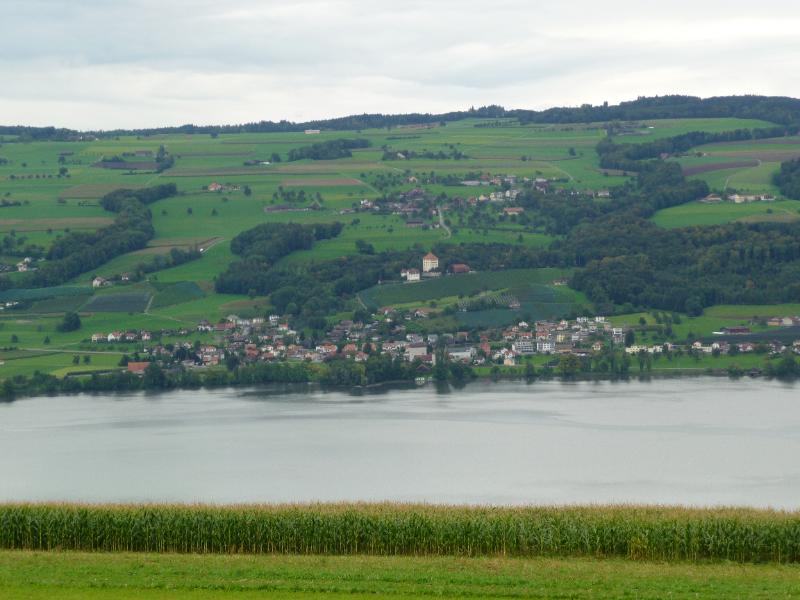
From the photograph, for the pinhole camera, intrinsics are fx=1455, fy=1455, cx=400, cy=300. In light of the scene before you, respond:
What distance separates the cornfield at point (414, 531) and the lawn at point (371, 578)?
Result: 487mm

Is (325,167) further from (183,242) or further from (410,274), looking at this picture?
(410,274)

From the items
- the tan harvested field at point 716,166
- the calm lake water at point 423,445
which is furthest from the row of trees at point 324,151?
the calm lake water at point 423,445

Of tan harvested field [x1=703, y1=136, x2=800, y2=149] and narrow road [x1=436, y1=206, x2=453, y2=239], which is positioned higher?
tan harvested field [x1=703, y1=136, x2=800, y2=149]

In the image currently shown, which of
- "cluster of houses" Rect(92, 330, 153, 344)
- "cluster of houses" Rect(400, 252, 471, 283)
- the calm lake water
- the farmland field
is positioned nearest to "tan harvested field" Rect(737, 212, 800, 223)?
"cluster of houses" Rect(400, 252, 471, 283)

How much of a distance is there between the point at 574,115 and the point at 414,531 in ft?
251

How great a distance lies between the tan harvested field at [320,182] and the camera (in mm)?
72438

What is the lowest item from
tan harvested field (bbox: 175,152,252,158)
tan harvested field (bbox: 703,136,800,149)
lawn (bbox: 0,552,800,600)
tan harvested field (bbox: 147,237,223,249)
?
tan harvested field (bbox: 147,237,223,249)

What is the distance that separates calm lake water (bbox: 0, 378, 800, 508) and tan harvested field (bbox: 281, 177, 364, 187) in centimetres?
2711

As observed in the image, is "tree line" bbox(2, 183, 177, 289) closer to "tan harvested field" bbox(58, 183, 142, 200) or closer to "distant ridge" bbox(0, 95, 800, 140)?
"tan harvested field" bbox(58, 183, 142, 200)

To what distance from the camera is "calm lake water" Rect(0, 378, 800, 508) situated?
26.8 meters

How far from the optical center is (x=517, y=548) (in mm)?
16047

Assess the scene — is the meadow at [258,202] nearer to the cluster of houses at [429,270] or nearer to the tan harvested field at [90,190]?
the tan harvested field at [90,190]

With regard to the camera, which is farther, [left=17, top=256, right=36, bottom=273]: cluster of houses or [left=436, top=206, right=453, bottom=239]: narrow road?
[left=436, top=206, right=453, bottom=239]: narrow road

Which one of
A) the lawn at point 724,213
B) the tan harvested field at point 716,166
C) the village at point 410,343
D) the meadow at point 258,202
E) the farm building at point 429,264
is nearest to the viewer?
the village at point 410,343
